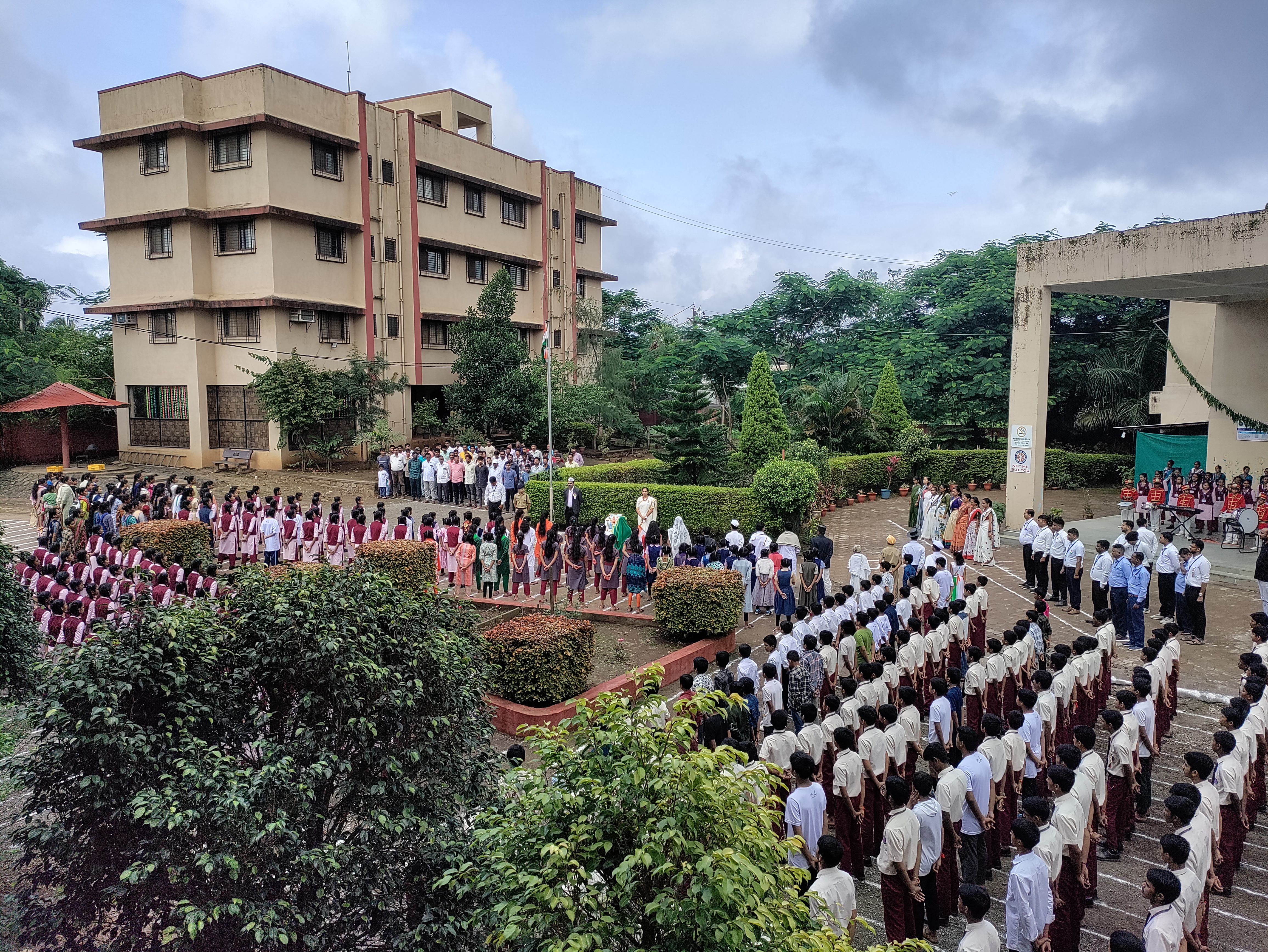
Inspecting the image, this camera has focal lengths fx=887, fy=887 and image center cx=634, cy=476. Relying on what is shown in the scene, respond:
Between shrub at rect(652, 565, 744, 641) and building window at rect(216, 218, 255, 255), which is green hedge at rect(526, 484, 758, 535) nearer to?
shrub at rect(652, 565, 744, 641)

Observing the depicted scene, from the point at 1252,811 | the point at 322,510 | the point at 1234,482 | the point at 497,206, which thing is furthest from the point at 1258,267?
the point at 497,206

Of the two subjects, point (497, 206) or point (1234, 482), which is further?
point (497, 206)

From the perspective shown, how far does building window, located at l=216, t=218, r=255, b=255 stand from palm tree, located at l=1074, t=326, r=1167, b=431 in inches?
1059

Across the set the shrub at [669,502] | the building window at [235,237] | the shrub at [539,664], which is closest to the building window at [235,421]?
the building window at [235,237]

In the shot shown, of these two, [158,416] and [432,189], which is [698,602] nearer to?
[158,416]

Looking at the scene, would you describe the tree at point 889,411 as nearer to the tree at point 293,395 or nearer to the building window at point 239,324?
the tree at point 293,395

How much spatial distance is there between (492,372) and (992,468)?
16.2 meters

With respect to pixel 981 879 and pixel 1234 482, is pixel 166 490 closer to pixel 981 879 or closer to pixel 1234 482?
pixel 981 879

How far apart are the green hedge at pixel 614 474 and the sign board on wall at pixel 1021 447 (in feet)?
25.8

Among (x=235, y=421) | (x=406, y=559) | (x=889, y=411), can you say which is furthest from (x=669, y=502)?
(x=235, y=421)

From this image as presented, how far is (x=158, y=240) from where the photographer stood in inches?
1095

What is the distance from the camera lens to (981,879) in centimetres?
641

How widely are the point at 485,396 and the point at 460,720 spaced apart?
25.0 meters

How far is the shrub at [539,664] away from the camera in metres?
9.57
